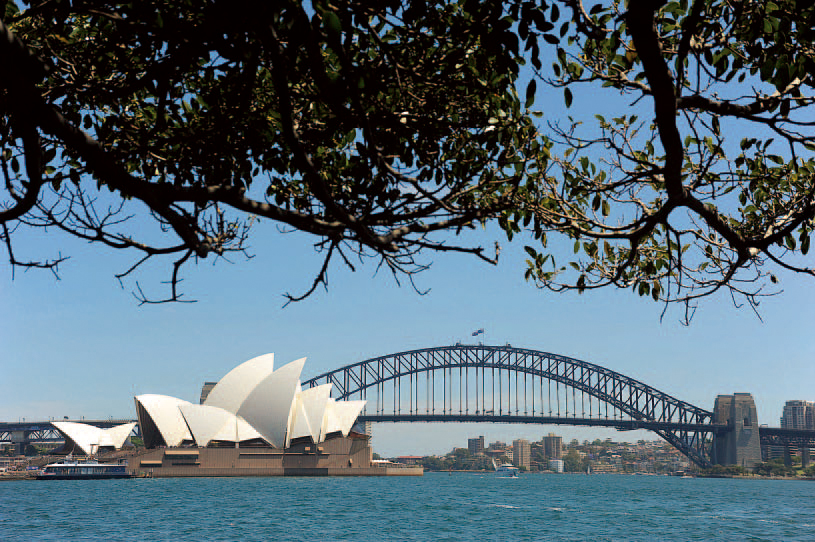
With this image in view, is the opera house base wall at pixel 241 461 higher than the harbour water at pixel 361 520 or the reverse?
the reverse

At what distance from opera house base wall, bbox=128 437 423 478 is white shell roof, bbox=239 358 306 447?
321 cm

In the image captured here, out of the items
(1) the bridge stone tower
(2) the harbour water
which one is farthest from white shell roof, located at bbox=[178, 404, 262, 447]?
(1) the bridge stone tower

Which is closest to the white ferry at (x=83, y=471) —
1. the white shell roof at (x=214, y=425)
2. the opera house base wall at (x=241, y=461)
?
the opera house base wall at (x=241, y=461)

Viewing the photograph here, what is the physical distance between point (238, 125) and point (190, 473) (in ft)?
333

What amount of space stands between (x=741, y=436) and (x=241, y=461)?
298 feet

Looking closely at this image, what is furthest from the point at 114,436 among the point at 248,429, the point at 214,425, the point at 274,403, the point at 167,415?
the point at 274,403

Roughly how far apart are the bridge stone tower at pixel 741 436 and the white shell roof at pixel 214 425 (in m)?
88.9

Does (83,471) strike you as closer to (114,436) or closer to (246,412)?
(114,436)

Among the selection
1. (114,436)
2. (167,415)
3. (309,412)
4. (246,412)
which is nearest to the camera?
(246,412)

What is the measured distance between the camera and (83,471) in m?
103

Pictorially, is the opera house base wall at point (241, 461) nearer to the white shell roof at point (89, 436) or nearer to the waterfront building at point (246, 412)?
the waterfront building at point (246, 412)

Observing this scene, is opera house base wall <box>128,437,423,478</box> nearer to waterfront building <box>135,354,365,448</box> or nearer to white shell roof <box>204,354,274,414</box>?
waterfront building <box>135,354,365,448</box>

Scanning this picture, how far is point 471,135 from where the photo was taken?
7145 millimetres

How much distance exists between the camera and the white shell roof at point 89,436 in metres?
113
